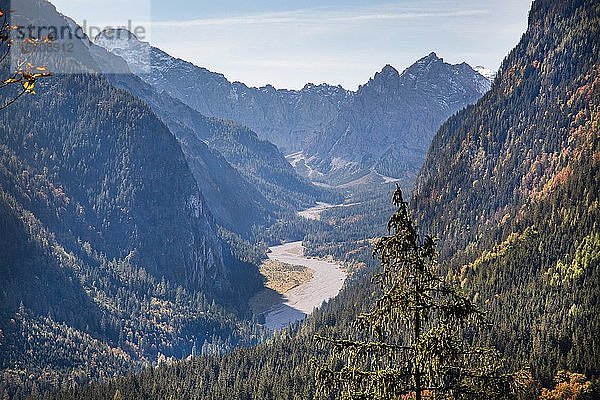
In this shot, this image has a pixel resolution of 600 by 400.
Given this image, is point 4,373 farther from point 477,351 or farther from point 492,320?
point 477,351

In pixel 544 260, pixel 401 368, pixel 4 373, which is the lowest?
pixel 4 373

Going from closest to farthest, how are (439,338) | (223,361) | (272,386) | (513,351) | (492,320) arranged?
(439,338) < (513,351) < (272,386) < (492,320) < (223,361)

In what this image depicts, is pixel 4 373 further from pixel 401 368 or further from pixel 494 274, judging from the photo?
pixel 401 368

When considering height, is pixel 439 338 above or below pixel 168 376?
above

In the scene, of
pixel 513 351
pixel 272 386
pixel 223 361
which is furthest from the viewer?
pixel 223 361

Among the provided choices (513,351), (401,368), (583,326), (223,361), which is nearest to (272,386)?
(223,361)

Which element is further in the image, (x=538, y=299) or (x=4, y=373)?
(x=4, y=373)
